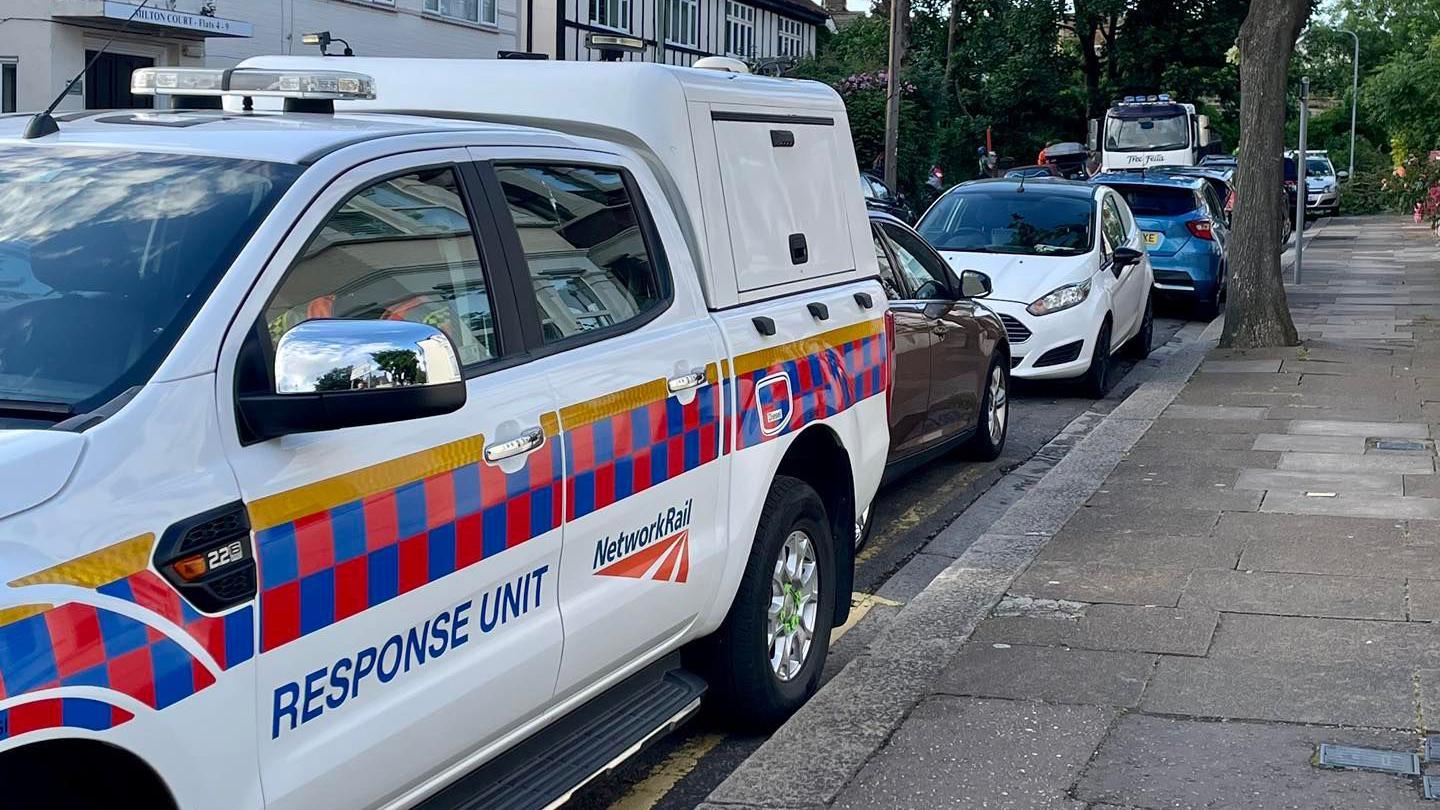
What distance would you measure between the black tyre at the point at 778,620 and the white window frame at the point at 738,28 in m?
44.2

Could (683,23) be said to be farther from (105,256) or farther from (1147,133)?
(105,256)

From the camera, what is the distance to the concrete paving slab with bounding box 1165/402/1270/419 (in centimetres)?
1165

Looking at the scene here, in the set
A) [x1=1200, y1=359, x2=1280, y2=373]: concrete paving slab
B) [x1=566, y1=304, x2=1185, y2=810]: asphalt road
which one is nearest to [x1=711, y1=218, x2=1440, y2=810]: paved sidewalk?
[x1=566, y1=304, x2=1185, y2=810]: asphalt road

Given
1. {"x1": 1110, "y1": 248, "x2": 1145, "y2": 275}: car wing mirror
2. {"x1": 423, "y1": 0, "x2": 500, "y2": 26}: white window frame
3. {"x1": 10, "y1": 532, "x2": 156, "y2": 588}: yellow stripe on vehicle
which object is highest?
{"x1": 423, "y1": 0, "x2": 500, "y2": 26}: white window frame

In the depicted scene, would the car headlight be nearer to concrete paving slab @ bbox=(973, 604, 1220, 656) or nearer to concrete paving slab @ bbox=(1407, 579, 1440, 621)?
concrete paving slab @ bbox=(1407, 579, 1440, 621)

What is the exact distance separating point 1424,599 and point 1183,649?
4.14 ft

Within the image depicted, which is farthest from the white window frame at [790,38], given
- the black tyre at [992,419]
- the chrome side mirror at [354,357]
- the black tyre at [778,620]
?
the chrome side mirror at [354,357]

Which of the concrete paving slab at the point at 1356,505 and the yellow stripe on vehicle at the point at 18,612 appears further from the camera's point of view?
the concrete paving slab at the point at 1356,505

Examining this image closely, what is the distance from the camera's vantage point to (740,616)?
498cm

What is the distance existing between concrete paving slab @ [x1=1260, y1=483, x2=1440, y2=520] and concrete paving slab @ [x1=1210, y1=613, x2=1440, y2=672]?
2.12m

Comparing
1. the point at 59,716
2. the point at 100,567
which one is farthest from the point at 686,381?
the point at 59,716

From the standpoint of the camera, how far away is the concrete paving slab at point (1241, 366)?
46.5 feet

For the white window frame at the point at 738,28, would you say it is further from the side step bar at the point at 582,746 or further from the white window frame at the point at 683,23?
the side step bar at the point at 582,746

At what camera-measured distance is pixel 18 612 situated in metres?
2.45
